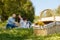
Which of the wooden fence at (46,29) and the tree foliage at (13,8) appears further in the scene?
the tree foliage at (13,8)

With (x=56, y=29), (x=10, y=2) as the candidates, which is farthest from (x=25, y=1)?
(x=56, y=29)

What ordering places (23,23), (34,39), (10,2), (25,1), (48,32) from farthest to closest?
1. (25,1)
2. (10,2)
3. (23,23)
4. (48,32)
5. (34,39)

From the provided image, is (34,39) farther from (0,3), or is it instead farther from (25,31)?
(0,3)

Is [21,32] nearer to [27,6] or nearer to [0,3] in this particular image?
[0,3]

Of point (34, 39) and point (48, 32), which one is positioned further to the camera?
point (48, 32)

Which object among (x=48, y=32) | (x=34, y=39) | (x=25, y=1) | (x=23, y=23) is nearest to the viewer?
(x=34, y=39)

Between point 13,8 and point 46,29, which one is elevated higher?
point 46,29

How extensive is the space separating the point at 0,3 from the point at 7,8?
84 centimetres

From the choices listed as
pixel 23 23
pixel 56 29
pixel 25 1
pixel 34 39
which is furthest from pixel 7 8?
pixel 34 39

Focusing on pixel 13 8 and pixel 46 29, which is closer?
pixel 46 29

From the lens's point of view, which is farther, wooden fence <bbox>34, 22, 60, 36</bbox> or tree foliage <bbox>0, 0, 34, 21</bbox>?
tree foliage <bbox>0, 0, 34, 21</bbox>

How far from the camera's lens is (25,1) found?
21.2m

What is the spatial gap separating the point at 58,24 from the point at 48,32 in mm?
588

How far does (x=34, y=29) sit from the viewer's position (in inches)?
281
